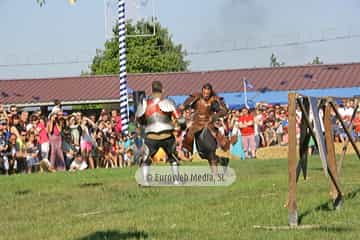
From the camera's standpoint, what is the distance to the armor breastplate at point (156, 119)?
49.5 ft

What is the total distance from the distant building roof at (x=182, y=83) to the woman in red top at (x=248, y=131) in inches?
938

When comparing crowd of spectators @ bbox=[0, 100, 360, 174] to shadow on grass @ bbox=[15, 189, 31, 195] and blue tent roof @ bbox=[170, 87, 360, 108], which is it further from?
blue tent roof @ bbox=[170, 87, 360, 108]

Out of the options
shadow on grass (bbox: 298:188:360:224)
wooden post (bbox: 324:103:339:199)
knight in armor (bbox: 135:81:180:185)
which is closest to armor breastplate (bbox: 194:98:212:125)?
knight in armor (bbox: 135:81:180:185)

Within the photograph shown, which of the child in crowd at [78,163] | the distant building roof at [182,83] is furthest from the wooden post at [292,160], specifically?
the distant building roof at [182,83]

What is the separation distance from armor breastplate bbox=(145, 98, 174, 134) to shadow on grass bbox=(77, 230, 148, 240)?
20.0 feet

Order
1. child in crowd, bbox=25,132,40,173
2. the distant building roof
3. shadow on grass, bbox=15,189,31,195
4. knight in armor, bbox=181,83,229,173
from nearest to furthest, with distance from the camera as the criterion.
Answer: shadow on grass, bbox=15,189,31,195 → knight in armor, bbox=181,83,229,173 → child in crowd, bbox=25,132,40,173 → the distant building roof

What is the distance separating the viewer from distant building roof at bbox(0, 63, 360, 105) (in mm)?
51562

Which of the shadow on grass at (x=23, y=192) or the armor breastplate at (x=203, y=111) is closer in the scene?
the shadow on grass at (x=23, y=192)

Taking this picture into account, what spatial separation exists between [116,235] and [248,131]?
17.2 m

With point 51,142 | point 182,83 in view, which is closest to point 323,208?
point 51,142

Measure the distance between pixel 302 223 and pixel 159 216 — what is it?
2.03 metres

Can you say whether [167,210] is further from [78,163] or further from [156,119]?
[78,163]

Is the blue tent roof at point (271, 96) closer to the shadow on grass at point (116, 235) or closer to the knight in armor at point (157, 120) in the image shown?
the knight in armor at point (157, 120)

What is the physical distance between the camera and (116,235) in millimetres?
8867
